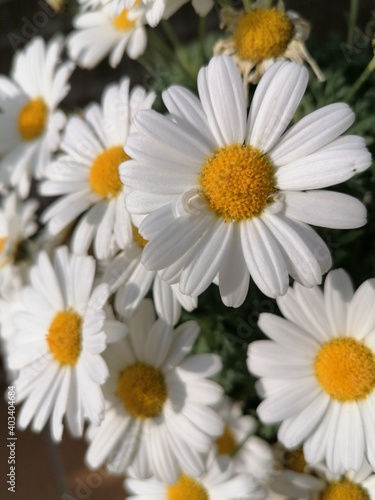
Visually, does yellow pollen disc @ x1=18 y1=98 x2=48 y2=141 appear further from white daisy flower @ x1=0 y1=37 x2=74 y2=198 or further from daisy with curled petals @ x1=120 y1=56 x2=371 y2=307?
daisy with curled petals @ x1=120 y1=56 x2=371 y2=307

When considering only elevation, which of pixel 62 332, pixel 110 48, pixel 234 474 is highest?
pixel 110 48

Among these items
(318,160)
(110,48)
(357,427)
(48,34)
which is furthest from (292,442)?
(48,34)

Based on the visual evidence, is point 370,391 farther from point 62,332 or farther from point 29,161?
point 29,161

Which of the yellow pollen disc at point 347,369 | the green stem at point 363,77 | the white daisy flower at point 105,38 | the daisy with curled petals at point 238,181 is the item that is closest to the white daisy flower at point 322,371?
the yellow pollen disc at point 347,369

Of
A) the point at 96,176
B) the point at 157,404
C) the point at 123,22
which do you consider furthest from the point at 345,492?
the point at 123,22

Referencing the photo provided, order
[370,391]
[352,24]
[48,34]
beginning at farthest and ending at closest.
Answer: [48,34] → [352,24] → [370,391]

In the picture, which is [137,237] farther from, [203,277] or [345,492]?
[345,492]
